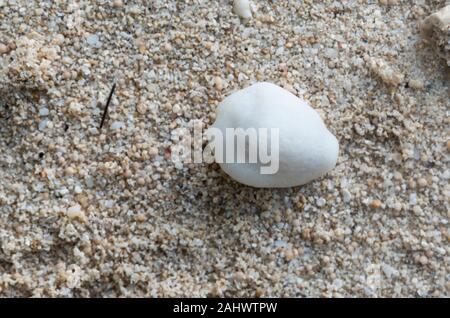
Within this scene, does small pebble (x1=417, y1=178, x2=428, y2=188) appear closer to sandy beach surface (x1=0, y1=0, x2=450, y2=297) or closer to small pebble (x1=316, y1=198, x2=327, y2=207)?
sandy beach surface (x1=0, y1=0, x2=450, y2=297)

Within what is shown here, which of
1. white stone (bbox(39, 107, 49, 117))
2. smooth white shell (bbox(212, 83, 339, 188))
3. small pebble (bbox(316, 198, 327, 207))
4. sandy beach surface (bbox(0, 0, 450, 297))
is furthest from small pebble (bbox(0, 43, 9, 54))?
small pebble (bbox(316, 198, 327, 207))

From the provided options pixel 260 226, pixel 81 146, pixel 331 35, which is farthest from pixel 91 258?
pixel 331 35

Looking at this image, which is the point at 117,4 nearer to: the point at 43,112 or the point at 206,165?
the point at 43,112

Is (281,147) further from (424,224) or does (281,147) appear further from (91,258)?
(91,258)

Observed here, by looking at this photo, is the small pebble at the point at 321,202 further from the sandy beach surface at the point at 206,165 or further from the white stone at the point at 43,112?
the white stone at the point at 43,112

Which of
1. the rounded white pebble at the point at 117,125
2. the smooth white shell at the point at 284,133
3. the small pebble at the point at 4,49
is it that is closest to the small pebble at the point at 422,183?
the smooth white shell at the point at 284,133
